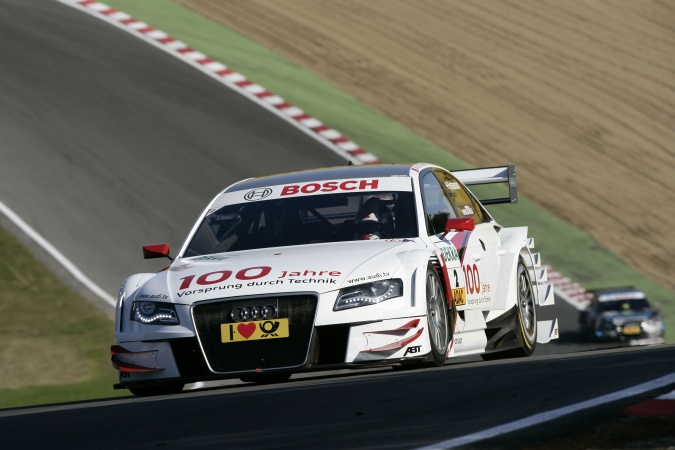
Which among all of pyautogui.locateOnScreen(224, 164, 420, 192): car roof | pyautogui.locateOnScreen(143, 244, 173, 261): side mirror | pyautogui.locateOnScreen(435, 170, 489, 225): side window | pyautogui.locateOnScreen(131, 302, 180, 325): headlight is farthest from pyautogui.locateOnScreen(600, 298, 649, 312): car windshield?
pyautogui.locateOnScreen(131, 302, 180, 325): headlight

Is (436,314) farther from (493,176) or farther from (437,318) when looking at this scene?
(493,176)

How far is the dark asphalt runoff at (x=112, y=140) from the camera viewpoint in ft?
58.9

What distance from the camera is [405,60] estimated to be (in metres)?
29.7

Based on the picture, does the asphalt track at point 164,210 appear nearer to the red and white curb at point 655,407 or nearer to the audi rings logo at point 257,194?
the red and white curb at point 655,407

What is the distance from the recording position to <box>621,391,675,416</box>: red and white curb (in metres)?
5.87

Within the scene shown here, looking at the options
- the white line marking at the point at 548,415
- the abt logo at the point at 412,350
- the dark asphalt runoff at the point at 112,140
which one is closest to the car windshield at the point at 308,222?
the abt logo at the point at 412,350

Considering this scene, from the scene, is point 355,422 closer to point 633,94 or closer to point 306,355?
point 306,355

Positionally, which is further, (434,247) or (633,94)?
(633,94)

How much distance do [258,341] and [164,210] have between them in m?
10.7

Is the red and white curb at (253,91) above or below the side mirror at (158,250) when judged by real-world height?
above

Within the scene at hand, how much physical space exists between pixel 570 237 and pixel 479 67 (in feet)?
26.5

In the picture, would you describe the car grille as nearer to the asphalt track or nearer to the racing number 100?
the asphalt track

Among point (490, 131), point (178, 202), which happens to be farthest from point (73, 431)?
point (490, 131)

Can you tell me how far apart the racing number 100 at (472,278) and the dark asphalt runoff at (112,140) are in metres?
6.60
